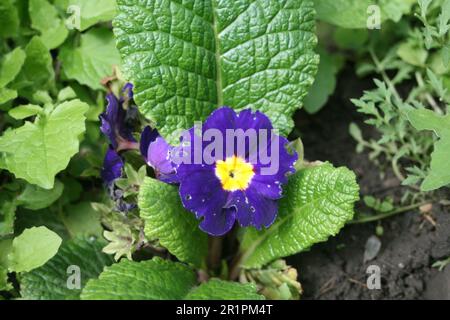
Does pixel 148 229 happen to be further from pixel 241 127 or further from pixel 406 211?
pixel 406 211

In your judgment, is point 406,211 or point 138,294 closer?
point 138,294

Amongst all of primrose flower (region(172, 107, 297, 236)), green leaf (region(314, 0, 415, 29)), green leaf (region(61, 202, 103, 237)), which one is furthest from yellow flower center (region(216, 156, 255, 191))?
green leaf (region(314, 0, 415, 29))

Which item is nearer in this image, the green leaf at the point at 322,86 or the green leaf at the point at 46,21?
the green leaf at the point at 46,21

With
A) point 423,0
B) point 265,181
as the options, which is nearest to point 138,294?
point 265,181

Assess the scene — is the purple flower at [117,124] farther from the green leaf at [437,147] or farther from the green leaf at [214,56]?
the green leaf at [437,147]

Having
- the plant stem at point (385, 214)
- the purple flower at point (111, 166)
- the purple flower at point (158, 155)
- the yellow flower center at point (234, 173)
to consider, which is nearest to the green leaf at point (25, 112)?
the purple flower at point (111, 166)

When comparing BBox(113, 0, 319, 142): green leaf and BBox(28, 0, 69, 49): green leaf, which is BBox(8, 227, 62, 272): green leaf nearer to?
BBox(113, 0, 319, 142): green leaf

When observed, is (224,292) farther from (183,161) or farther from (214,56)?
(214,56)
